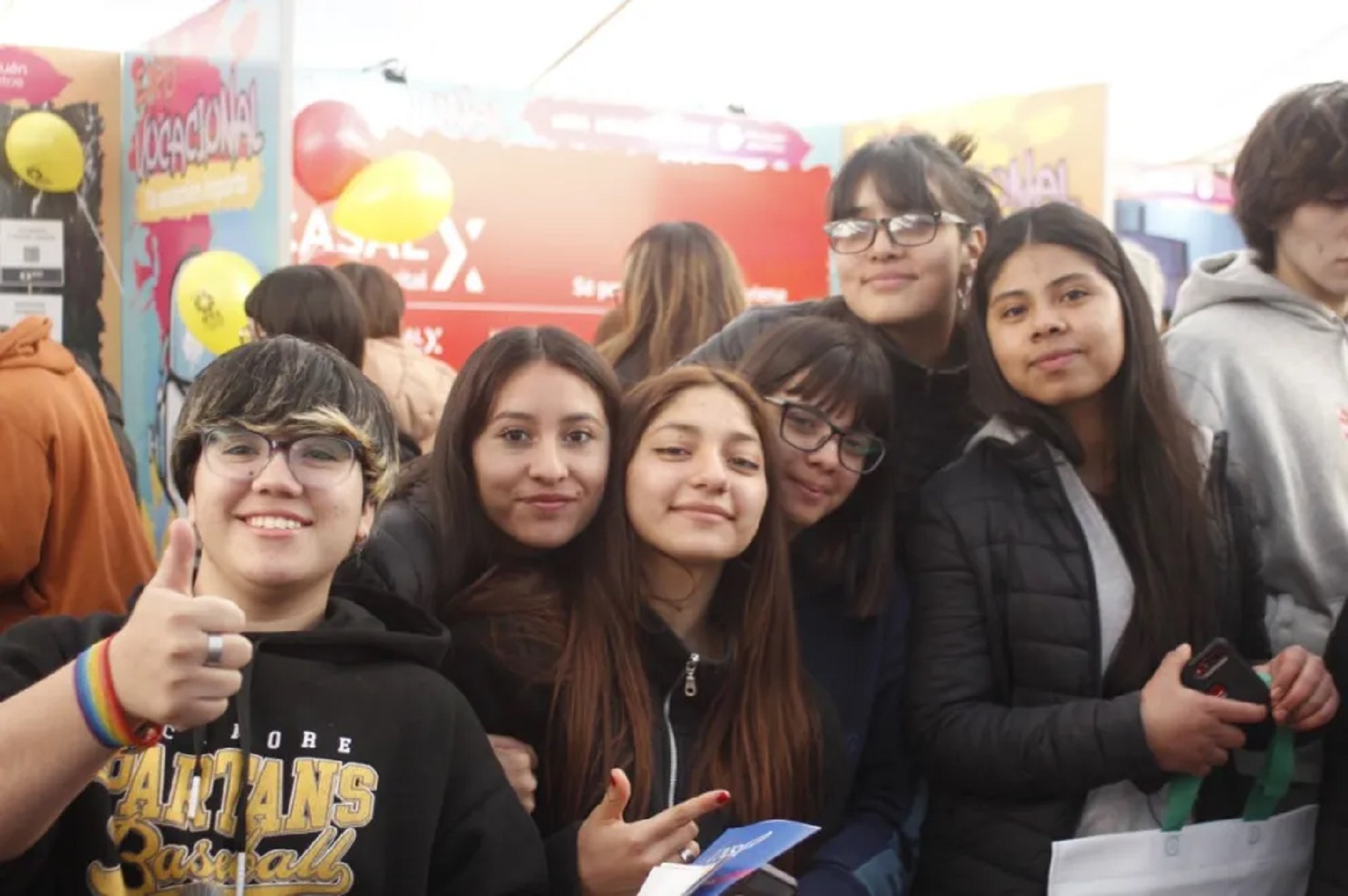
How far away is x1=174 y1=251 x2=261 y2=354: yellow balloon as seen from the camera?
3832 millimetres

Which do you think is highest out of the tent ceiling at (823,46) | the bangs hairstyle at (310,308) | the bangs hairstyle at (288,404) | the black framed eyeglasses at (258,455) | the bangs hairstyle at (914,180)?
the tent ceiling at (823,46)

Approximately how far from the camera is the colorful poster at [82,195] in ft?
16.0

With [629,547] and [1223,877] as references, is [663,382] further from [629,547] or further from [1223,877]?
[1223,877]

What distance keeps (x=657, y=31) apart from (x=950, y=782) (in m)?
6.32

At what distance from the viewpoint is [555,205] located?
6.24 meters

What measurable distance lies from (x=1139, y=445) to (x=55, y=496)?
1.94 metres

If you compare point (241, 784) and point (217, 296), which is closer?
point (241, 784)

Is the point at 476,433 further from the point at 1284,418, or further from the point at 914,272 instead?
the point at 1284,418

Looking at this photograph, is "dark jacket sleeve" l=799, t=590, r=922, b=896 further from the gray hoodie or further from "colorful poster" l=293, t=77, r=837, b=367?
"colorful poster" l=293, t=77, r=837, b=367

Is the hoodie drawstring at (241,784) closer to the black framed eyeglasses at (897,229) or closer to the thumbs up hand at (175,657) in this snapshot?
the thumbs up hand at (175,657)

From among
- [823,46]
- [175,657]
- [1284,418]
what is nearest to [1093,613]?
[1284,418]

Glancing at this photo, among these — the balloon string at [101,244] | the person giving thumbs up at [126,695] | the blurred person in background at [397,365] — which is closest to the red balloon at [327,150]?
the balloon string at [101,244]

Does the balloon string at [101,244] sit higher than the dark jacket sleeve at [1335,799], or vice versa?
the balloon string at [101,244]

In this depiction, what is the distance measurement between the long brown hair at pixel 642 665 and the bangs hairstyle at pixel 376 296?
215 cm
